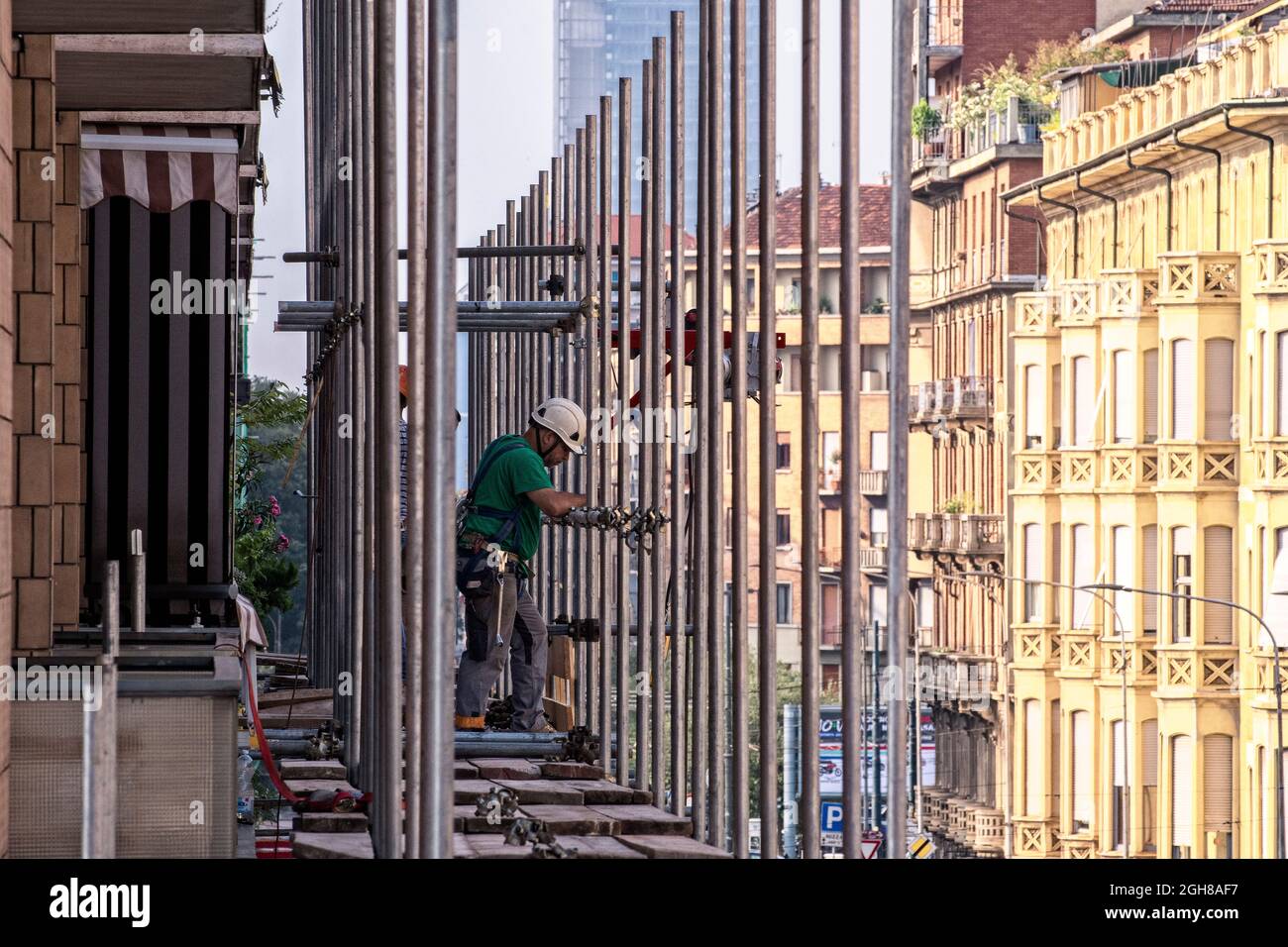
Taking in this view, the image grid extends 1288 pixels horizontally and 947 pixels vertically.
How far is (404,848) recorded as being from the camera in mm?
8258

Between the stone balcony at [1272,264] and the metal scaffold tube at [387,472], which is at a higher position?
the stone balcony at [1272,264]

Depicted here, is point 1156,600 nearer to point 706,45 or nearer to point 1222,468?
point 1222,468

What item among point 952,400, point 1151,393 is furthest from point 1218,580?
point 952,400

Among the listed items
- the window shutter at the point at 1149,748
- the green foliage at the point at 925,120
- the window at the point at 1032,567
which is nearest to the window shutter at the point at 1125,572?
the window shutter at the point at 1149,748

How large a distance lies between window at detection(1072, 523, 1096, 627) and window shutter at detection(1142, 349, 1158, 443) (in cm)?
340

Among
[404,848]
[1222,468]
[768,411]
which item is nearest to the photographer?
[404,848]

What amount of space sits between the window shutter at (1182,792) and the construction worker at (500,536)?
140ft

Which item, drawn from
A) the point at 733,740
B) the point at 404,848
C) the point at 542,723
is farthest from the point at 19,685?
the point at 542,723

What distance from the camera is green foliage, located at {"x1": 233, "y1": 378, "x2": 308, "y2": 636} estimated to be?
24219 millimetres

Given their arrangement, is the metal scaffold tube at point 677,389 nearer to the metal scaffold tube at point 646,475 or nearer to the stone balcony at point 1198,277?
the metal scaffold tube at point 646,475

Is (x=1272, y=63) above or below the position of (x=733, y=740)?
above

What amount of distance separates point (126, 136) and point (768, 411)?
4.12 m

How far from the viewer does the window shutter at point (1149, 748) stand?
57594 mm
